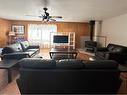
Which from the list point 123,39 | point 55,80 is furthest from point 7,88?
point 123,39

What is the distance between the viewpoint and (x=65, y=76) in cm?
276

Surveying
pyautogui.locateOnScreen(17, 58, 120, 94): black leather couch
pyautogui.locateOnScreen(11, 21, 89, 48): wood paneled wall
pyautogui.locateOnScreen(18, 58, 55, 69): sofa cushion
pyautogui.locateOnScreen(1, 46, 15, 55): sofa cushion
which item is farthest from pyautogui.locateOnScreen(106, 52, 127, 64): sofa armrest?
pyautogui.locateOnScreen(11, 21, 89, 48): wood paneled wall

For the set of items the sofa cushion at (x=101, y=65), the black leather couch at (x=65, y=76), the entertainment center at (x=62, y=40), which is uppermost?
the entertainment center at (x=62, y=40)

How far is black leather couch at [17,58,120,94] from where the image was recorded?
275 cm

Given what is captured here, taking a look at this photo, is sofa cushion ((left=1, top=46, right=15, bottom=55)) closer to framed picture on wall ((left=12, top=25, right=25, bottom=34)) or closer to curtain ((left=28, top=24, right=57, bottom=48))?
curtain ((left=28, top=24, right=57, bottom=48))

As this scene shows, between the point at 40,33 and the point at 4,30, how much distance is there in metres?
2.53

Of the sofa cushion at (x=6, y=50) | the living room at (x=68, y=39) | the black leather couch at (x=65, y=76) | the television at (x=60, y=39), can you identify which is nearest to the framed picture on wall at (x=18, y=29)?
the living room at (x=68, y=39)

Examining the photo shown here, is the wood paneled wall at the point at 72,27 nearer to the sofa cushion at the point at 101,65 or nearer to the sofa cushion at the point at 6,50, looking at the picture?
the sofa cushion at the point at 6,50

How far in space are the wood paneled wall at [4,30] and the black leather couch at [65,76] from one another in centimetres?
719

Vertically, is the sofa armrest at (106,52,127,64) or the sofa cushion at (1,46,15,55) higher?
the sofa cushion at (1,46,15,55)

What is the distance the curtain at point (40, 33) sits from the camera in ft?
36.1

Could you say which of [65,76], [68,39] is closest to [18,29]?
[68,39]

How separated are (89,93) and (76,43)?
8.40 meters

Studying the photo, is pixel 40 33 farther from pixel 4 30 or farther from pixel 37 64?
pixel 37 64
